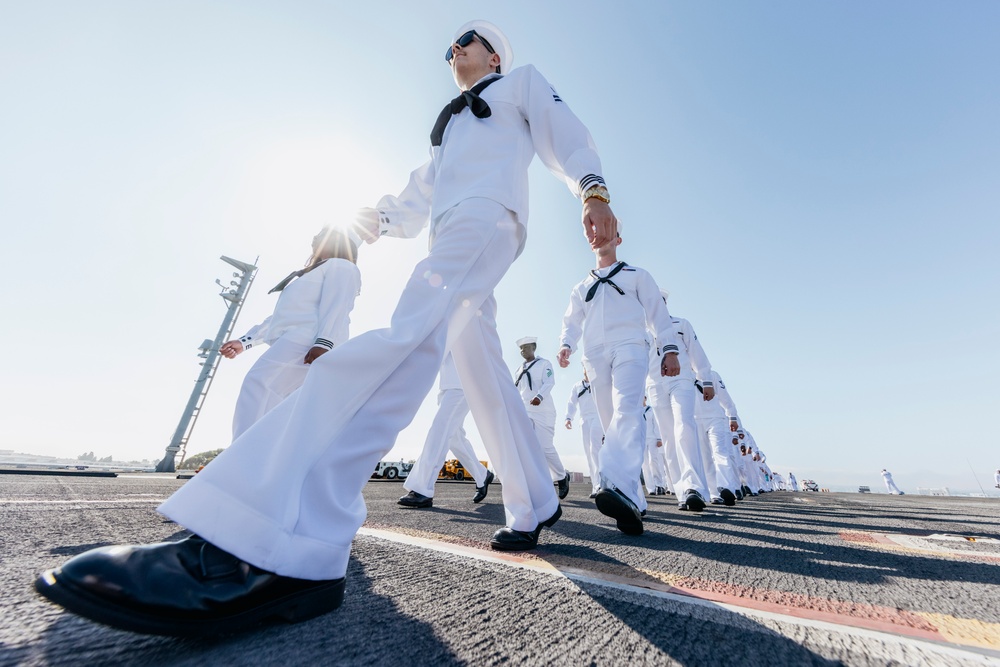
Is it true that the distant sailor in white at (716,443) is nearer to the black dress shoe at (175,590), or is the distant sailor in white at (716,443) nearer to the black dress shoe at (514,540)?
the black dress shoe at (514,540)

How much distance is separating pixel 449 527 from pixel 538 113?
2.18 metres

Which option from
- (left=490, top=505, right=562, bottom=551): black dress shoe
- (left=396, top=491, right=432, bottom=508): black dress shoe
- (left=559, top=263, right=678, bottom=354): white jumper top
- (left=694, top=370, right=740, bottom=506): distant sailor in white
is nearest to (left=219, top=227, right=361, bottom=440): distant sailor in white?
(left=396, top=491, right=432, bottom=508): black dress shoe

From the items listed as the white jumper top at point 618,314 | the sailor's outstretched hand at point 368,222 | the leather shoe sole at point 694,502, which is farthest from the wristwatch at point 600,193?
the leather shoe sole at point 694,502

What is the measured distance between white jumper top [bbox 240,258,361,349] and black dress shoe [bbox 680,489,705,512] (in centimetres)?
390

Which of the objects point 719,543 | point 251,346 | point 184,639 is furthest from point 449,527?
point 251,346

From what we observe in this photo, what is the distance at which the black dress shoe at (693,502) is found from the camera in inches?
183

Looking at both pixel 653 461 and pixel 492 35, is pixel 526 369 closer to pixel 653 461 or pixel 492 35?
pixel 653 461

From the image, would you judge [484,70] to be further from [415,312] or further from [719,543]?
[719,543]

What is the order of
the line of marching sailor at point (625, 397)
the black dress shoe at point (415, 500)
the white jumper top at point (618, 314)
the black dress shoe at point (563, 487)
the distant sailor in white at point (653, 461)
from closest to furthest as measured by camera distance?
the line of marching sailor at point (625, 397) → the white jumper top at point (618, 314) → the black dress shoe at point (415, 500) → the black dress shoe at point (563, 487) → the distant sailor in white at point (653, 461)

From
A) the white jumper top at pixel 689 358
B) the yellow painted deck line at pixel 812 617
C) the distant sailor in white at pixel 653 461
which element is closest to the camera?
the yellow painted deck line at pixel 812 617

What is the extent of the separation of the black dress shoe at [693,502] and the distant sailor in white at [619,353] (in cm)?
179

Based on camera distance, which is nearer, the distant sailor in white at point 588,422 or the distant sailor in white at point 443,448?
the distant sailor in white at point 443,448

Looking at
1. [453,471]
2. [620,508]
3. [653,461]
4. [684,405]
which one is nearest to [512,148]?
[620,508]

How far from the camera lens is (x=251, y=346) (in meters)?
3.55
